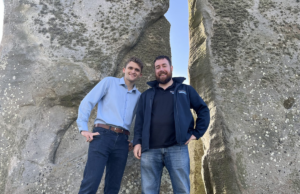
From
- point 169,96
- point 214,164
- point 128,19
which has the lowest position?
point 214,164

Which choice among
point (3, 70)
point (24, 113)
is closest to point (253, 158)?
point (24, 113)

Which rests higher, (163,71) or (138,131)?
(163,71)

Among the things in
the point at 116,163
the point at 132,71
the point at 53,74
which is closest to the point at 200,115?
the point at 132,71

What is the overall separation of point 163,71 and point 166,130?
64 cm

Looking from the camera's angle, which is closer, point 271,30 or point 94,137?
point 94,137

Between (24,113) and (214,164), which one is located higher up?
(24,113)

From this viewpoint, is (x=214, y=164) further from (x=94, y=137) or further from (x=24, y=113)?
(x=24, y=113)

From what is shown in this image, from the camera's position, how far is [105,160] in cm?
295

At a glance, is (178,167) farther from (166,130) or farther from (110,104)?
(110,104)

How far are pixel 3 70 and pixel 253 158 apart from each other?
358 centimetres

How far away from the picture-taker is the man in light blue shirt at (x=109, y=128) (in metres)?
2.89

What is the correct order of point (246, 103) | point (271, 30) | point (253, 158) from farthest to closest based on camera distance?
1. point (271, 30)
2. point (246, 103)
3. point (253, 158)

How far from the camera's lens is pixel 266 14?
15.3 feet

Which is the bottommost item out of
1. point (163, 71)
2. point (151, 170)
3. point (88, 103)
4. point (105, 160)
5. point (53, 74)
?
point (151, 170)
